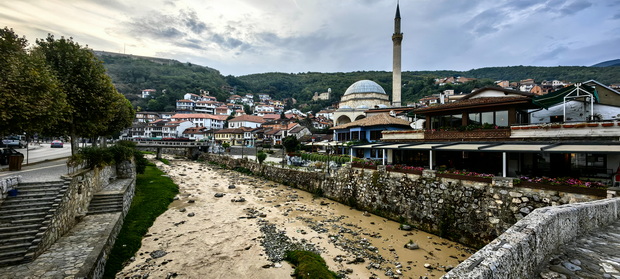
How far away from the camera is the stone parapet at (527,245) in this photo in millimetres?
2840

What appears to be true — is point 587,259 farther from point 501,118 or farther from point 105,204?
point 105,204

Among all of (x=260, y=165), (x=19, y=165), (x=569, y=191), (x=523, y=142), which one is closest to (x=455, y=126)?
(x=523, y=142)

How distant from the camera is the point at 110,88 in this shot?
16422 millimetres

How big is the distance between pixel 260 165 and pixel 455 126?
2359 centimetres

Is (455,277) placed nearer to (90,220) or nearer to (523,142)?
(90,220)

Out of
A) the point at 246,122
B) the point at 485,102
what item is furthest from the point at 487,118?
the point at 246,122

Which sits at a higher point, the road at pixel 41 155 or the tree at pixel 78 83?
the tree at pixel 78 83

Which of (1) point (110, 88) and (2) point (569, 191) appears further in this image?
(1) point (110, 88)

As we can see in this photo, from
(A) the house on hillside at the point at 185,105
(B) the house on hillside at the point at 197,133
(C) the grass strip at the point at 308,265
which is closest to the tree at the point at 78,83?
(C) the grass strip at the point at 308,265

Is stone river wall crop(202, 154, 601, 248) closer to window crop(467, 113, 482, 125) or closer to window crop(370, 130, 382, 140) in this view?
window crop(467, 113, 482, 125)

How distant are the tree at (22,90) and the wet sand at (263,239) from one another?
747cm

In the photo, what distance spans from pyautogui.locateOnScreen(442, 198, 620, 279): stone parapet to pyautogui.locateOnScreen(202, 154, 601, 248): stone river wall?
6.60 meters

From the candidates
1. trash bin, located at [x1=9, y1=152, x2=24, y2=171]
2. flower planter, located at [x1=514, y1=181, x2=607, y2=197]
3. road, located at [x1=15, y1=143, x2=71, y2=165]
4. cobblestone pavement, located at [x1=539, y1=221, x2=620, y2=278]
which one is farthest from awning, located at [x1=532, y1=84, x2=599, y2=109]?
road, located at [x1=15, y1=143, x2=71, y2=165]

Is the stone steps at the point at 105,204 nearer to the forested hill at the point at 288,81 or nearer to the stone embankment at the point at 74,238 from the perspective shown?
the stone embankment at the point at 74,238
